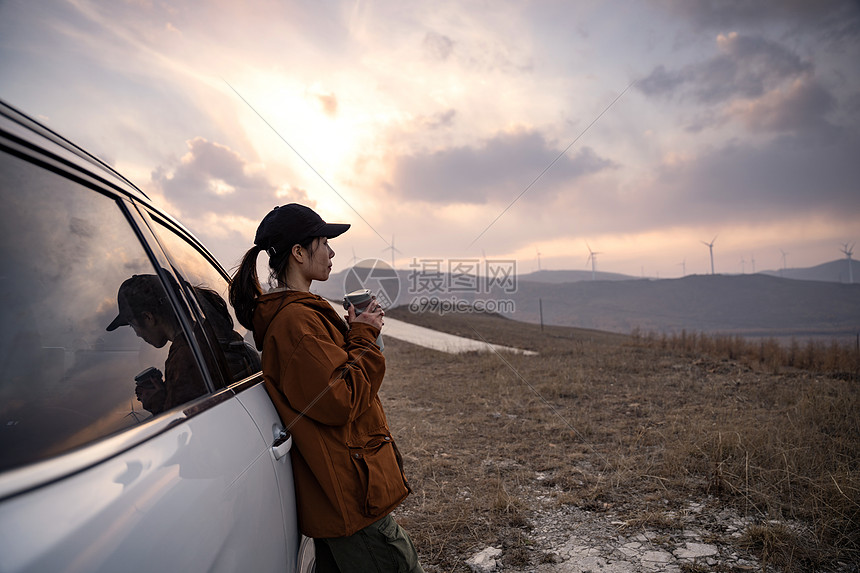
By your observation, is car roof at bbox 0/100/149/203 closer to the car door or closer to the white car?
the white car

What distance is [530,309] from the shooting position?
187 metres

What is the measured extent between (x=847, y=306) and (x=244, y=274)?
187 meters

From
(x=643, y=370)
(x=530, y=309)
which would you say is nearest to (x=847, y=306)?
(x=530, y=309)

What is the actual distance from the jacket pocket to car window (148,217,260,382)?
497mm

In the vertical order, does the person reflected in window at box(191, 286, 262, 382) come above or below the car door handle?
above

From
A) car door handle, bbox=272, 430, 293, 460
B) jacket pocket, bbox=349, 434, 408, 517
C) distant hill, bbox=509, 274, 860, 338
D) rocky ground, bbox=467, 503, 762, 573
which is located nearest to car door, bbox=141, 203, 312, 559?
car door handle, bbox=272, 430, 293, 460

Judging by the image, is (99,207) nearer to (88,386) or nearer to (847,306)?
(88,386)

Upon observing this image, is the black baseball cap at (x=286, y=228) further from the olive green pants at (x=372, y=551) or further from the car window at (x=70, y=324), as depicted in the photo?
the olive green pants at (x=372, y=551)

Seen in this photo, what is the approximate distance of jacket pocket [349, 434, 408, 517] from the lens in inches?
66.2

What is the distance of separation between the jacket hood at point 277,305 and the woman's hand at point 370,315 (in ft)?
0.19

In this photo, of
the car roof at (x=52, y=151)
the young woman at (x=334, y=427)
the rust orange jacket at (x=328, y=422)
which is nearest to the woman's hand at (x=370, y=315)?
the young woman at (x=334, y=427)

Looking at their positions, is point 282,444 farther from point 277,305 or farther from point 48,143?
point 48,143

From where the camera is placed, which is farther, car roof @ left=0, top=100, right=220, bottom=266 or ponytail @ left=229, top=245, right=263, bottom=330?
ponytail @ left=229, top=245, right=263, bottom=330

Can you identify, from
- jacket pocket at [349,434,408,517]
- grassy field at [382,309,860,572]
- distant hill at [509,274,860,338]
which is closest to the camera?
jacket pocket at [349,434,408,517]
